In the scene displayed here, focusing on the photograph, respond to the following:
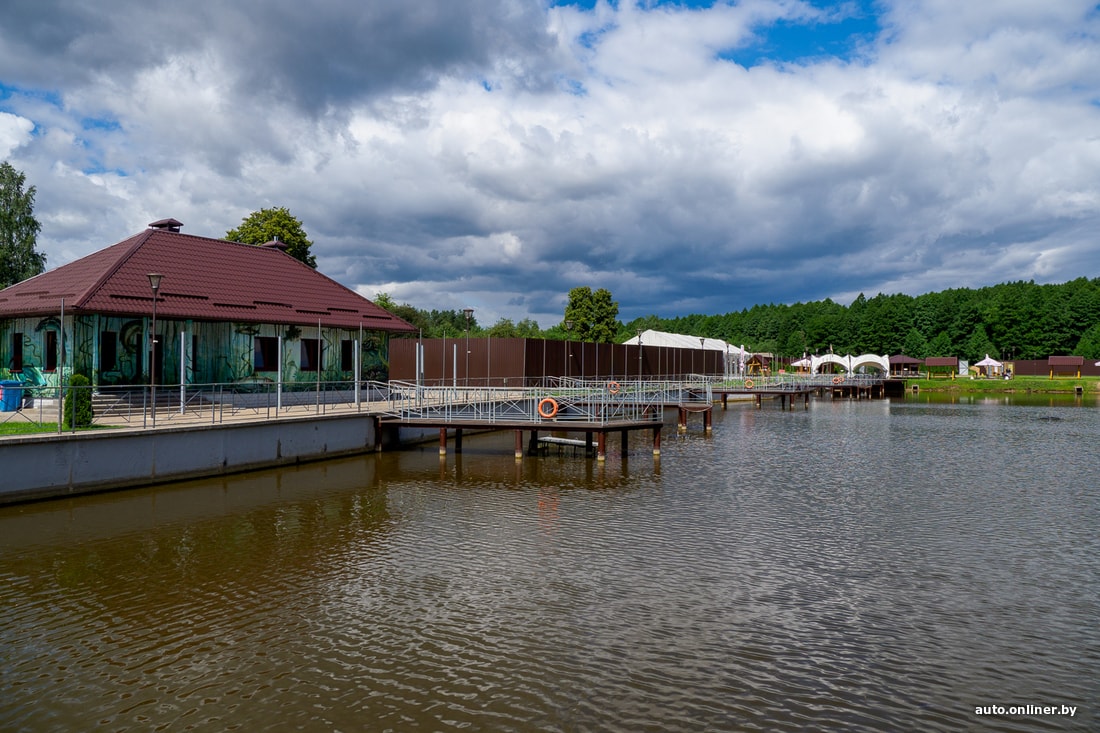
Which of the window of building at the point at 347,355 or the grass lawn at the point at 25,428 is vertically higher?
the window of building at the point at 347,355

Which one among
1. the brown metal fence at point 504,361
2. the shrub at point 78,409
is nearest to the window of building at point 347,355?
the brown metal fence at point 504,361

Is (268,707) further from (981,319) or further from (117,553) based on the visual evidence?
(981,319)

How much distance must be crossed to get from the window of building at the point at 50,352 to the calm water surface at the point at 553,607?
1097 cm

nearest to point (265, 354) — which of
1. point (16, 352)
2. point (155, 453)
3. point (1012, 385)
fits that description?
point (16, 352)

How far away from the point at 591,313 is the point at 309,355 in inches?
2126

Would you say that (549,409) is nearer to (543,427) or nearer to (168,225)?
(543,427)

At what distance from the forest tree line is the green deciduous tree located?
532 mm

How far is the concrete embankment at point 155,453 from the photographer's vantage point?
1716cm

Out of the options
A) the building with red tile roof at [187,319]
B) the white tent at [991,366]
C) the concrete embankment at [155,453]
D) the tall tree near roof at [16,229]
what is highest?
the tall tree near roof at [16,229]

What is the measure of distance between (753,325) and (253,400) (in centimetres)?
15060

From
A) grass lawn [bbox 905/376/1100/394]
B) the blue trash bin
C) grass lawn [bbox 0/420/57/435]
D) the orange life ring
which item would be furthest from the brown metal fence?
grass lawn [bbox 905/376/1100/394]

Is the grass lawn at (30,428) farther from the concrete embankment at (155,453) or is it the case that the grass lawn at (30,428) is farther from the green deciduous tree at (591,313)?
the green deciduous tree at (591,313)

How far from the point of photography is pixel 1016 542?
573 inches
